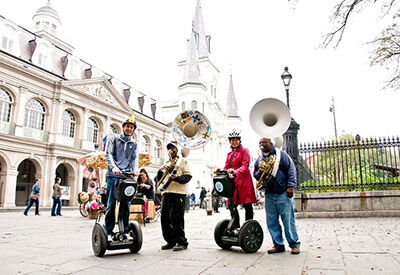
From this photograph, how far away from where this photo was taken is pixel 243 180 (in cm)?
501

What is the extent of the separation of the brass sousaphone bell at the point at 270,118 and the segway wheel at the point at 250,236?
4.51 feet

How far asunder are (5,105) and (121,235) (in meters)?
22.3

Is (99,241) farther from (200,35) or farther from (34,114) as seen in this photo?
→ (200,35)

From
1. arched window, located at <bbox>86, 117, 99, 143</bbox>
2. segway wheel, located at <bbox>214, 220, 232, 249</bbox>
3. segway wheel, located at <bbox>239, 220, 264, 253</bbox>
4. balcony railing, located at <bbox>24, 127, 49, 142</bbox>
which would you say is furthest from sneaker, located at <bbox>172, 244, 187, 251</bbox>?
arched window, located at <bbox>86, 117, 99, 143</bbox>

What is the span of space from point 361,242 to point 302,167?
6922 mm

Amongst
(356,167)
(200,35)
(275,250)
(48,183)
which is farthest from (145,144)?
(275,250)

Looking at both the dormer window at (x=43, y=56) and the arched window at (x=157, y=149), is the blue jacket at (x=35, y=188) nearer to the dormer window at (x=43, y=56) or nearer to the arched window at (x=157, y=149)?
the dormer window at (x=43, y=56)

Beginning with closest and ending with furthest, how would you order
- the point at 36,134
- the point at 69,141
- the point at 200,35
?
the point at 36,134 → the point at 69,141 → the point at 200,35

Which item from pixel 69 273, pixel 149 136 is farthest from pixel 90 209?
pixel 149 136

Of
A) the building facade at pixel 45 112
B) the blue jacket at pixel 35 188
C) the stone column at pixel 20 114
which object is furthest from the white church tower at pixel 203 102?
the blue jacket at pixel 35 188

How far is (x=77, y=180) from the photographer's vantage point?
27.5m

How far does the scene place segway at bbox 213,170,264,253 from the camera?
4.74 meters

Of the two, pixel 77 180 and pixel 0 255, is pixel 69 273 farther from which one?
pixel 77 180

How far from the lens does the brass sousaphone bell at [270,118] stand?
5062 millimetres
